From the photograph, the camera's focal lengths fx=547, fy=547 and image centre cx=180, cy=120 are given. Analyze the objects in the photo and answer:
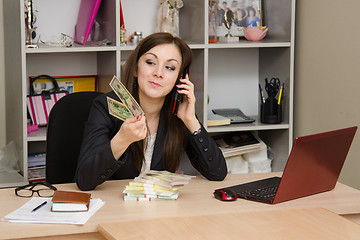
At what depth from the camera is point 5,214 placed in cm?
160

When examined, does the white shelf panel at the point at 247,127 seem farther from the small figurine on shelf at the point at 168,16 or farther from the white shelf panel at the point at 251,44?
the small figurine on shelf at the point at 168,16

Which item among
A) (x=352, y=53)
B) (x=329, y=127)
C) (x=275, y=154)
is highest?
(x=352, y=53)

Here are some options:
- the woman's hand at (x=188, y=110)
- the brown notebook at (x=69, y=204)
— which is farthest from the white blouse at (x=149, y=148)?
the brown notebook at (x=69, y=204)

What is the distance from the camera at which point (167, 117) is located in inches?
87.2

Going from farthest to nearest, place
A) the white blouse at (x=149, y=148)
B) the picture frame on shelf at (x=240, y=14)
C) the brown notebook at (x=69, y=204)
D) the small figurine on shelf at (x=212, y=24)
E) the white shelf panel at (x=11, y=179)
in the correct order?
1. the picture frame on shelf at (x=240, y=14)
2. the small figurine on shelf at (x=212, y=24)
3. the white shelf panel at (x=11, y=179)
4. the white blouse at (x=149, y=148)
5. the brown notebook at (x=69, y=204)

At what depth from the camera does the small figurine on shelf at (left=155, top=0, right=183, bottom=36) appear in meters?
3.23

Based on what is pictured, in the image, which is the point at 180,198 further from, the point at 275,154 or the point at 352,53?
the point at 275,154

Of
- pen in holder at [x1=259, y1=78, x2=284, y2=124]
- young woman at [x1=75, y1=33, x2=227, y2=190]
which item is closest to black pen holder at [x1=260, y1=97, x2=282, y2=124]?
pen in holder at [x1=259, y1=78, x2=284, y2=124]

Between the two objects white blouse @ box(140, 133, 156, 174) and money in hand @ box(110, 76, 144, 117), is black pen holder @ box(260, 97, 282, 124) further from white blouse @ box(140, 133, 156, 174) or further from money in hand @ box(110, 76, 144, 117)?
money in hand @ box(110, 76, 144, 117)

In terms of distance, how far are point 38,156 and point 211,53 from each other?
1.28 meters

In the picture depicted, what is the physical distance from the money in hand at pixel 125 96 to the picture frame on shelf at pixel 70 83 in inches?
61.0

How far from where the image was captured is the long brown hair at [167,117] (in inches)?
85.0

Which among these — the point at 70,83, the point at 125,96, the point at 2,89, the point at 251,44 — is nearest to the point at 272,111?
the point at 251,44

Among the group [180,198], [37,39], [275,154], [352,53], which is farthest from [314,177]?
[37,39]
